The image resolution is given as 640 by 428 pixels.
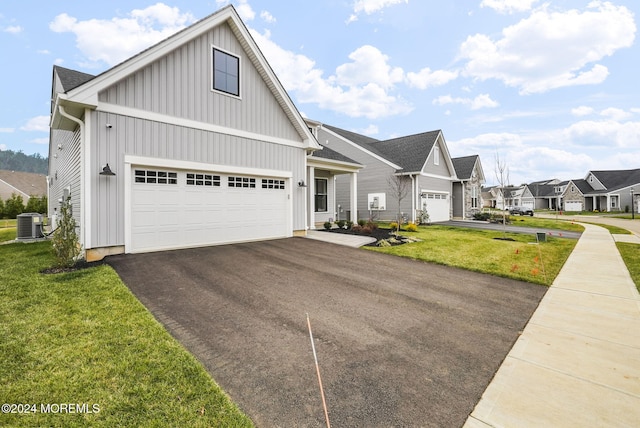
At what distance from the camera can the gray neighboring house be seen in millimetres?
39625

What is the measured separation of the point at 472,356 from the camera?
299cm

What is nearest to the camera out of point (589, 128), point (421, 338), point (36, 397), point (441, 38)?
point (36, 397)

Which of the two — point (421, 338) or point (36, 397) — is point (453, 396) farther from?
point (36, 397)

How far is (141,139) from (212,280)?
491cm

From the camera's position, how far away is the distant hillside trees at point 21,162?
89.2 metres

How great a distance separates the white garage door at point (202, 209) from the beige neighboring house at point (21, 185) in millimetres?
40237

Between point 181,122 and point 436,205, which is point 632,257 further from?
point 181,122

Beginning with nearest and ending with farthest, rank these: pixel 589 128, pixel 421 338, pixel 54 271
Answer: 1. pixel 421 338
2. pixel 54 271
3. pixel 589 128

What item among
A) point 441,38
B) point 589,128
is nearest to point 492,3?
point 441,38

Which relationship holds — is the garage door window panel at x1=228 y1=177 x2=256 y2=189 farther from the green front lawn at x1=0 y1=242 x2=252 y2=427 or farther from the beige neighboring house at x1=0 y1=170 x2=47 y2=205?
the beige neighboring house at x1=0 y1=170 x2=47 y2=205

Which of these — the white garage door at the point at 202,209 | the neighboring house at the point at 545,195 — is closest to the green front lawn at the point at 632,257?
the white garage door at the point at 202,209

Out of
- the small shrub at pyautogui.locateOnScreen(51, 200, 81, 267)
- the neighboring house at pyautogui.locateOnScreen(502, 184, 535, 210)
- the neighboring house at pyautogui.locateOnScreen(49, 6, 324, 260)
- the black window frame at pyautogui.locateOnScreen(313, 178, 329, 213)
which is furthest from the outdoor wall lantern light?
the neighboring house at pyautogui.locateOnScreen(502, 184, 535, 210)

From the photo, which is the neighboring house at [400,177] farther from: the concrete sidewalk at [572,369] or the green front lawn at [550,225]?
the concrete sidewalk at [572,369]

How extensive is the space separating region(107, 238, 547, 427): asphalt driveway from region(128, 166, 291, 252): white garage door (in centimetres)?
119
